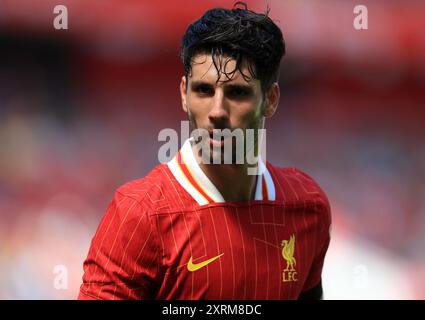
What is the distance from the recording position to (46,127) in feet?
15.7

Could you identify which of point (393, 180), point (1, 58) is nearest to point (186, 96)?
point (1, 58)

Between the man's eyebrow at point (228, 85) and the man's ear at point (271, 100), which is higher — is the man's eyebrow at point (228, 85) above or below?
above

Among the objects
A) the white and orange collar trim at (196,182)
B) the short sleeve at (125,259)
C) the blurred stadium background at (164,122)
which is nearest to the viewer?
the short sleeve at (125,259)

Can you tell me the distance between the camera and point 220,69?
207 centimetres

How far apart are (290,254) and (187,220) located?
17.2 inches

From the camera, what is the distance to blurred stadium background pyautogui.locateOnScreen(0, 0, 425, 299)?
4.58 m

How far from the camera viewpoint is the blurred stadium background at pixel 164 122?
4.58 meters

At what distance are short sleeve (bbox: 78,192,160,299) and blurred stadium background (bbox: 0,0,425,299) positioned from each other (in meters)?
2.36

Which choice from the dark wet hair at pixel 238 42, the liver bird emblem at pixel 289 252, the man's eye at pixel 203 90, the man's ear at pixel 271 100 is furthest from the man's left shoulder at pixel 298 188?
the man's eye at pixel 203 90

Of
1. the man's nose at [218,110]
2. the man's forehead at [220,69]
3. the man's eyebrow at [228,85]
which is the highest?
the man's forehead at [220,69]

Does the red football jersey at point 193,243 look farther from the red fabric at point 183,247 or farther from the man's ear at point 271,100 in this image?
the man's ear at point 271,100

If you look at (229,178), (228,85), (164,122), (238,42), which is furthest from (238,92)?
(164,122)

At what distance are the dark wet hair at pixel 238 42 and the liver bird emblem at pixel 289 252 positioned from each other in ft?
1.83

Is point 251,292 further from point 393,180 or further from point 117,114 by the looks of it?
point 393,180
